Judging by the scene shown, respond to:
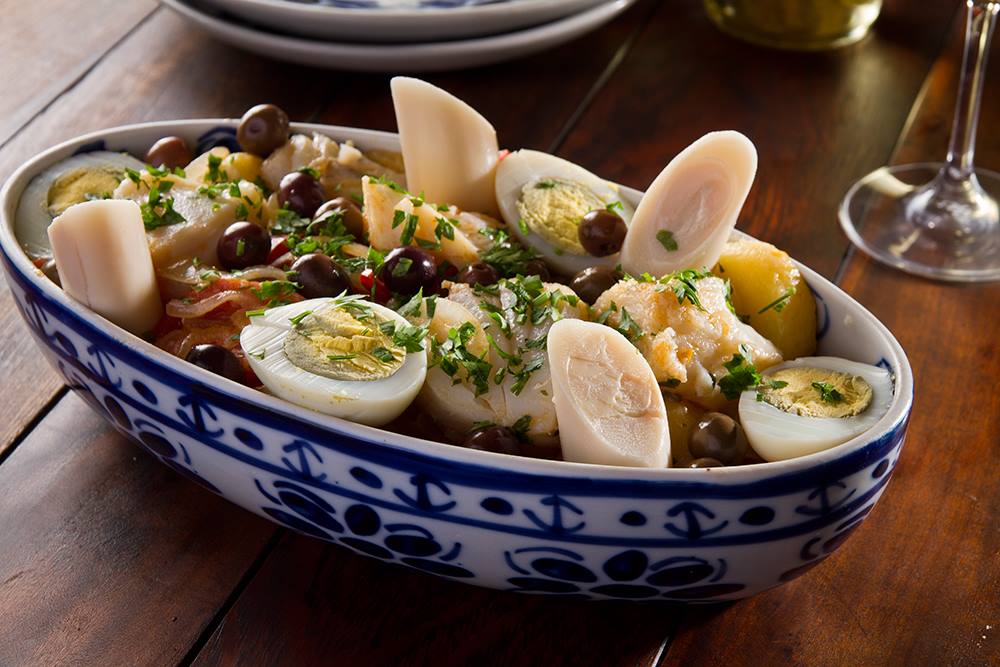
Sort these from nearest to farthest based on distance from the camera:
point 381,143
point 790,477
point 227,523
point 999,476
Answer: point 790,477
point 227,523
point 999,476
point 381,143

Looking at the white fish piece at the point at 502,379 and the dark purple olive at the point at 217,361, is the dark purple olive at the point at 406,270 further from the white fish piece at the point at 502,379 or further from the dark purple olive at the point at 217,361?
the dark purple olive at the point at 217,361

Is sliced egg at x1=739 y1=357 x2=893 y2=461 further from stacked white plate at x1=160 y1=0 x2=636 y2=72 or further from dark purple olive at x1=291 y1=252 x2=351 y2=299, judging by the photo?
stacked white plate at x1=160 y1=0 x2=636 y2=72

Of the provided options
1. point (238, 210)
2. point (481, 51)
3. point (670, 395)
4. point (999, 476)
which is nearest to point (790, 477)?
point (670, 395)

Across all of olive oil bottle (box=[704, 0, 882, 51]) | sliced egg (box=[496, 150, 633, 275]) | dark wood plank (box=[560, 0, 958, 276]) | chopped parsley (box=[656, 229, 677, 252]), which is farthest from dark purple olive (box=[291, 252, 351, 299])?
olive oil bottle (box=[704, 0, 882, 51])

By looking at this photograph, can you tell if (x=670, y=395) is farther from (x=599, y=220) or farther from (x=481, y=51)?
(x=481, y=51)

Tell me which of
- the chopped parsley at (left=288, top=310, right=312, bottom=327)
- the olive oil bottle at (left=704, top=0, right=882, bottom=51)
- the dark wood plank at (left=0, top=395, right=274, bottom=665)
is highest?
the chopped parsley at (left=288, top=310, right=312, bottom=327)
